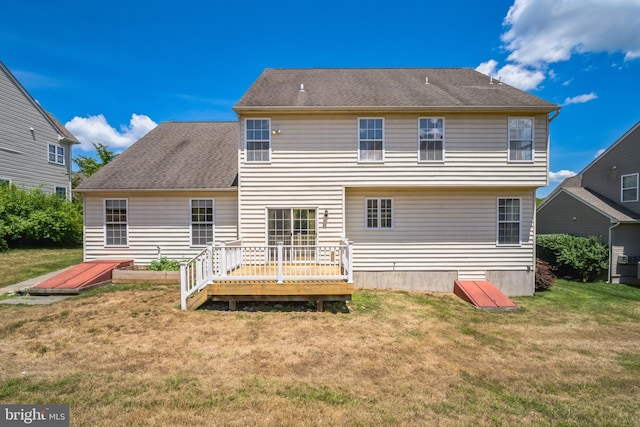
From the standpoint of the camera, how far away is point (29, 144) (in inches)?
709

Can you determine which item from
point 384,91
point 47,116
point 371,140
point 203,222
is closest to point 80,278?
point 203,222

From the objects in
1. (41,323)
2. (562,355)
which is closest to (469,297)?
(562,355)

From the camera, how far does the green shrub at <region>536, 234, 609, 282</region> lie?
42.1 ft

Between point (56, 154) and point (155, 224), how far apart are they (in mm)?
15806

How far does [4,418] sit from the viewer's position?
3.38 meters

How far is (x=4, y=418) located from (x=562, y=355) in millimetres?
8866

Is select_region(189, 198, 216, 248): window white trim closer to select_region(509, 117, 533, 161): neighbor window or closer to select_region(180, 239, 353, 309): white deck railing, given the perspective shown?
select_region(180, 239, 353, 309): white deck railing

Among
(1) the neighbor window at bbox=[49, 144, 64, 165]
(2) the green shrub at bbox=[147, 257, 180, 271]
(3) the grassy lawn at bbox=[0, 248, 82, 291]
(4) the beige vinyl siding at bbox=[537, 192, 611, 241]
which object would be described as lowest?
(3) the grassy lawn at bbox=[0, 248, 82, 291]

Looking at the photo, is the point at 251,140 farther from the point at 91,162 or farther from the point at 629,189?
the point at 91,162

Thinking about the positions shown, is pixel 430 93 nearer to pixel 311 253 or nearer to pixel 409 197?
pixel 409 197

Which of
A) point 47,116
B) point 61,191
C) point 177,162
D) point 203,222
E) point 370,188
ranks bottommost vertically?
point 203,222

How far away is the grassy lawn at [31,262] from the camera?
34.2 ft

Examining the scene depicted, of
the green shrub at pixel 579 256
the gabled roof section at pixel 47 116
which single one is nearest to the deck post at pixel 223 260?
the green shrub at pixel 579 256

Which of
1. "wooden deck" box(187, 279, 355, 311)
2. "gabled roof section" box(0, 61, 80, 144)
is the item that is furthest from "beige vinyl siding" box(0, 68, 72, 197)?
"wooden deck" box(187, 279, 355, 311)
